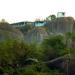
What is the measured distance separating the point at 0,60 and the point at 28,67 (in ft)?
4.18

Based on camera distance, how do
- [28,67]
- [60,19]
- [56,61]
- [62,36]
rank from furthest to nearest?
[60,19]
[62,36]
[56,61]
[28,67]

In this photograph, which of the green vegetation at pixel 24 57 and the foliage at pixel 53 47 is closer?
the green vegetation at pixel 24 57

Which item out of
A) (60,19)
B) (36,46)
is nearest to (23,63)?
(36,46)

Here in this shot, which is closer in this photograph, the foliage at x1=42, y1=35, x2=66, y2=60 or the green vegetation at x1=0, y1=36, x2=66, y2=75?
the green vegetation at x1=0, y1=36, x2=66, y2=75

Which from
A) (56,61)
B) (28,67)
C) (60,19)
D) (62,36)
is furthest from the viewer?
(60,19)

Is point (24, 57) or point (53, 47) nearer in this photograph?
point (24, 57)

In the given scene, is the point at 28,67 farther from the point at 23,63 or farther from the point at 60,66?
the point at 60,66

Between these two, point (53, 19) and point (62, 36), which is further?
point (53, 19)

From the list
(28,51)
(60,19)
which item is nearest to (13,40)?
(28,51)

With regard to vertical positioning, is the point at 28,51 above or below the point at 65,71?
above

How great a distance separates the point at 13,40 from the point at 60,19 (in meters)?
8.57

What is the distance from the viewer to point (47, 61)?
598 inches

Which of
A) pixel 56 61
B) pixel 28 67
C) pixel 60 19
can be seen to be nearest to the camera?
pixel 28 67

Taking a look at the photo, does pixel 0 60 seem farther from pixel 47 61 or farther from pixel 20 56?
pixel 47 61
